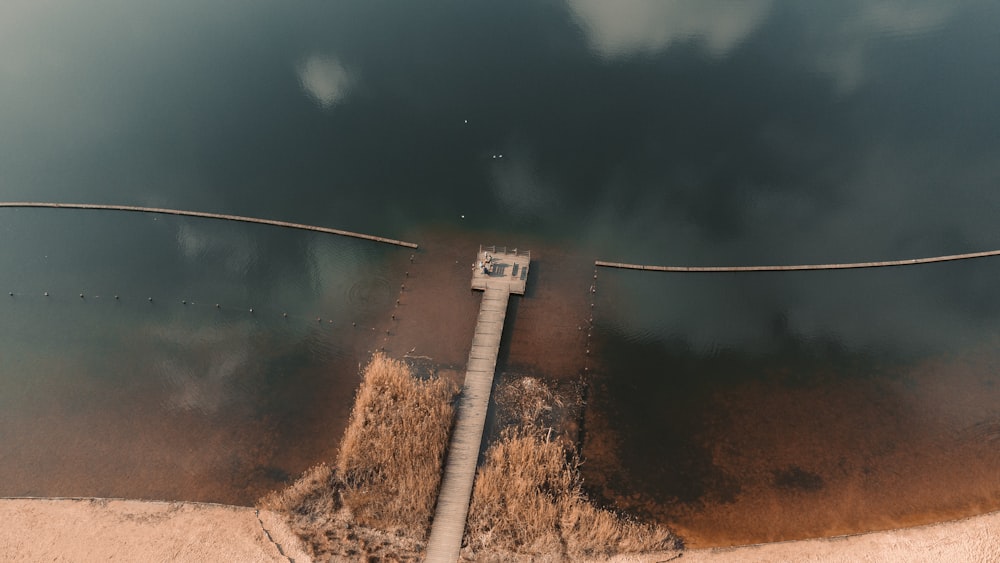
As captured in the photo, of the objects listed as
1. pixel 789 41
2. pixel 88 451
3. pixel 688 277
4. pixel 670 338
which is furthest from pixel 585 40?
pixel 88 451

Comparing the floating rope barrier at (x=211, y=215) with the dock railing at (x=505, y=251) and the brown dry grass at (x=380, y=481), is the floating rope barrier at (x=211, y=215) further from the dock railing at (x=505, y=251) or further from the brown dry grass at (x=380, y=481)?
the brown dry grass at (x=380, y=481)

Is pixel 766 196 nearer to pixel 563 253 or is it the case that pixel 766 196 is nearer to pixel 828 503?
pixel 563 253

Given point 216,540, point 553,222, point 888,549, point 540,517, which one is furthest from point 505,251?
point 888,549

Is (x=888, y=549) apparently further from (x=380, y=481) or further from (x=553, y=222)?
(x=553, y=222)

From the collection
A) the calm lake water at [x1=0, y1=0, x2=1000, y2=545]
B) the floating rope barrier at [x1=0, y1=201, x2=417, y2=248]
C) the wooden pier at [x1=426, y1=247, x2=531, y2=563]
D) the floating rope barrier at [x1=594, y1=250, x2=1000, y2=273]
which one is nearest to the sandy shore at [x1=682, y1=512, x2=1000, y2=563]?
the calm lake water at [x1=0, y1=0, x2=1000, y2=545]

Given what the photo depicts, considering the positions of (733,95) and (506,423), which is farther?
(733,95)

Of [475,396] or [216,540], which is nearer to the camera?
[216,540]

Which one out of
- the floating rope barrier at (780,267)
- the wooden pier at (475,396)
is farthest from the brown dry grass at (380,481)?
the floating rope barrier at (780,267)

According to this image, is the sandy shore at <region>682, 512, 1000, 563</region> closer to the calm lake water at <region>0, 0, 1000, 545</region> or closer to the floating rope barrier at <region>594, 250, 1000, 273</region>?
the calm lake water at <region>0, 0, 1000, 545</region>
